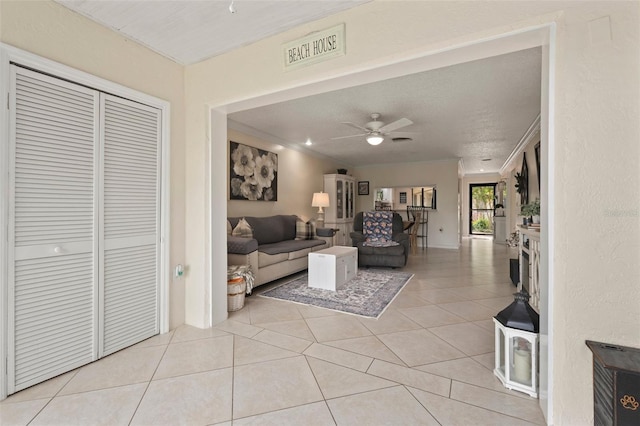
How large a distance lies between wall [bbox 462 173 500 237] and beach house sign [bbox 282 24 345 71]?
35.5 feet

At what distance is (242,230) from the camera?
13.1ft

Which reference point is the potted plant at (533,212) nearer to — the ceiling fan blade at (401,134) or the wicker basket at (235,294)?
the ceiling fan blade at (401,134)

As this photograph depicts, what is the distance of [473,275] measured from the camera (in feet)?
14.8

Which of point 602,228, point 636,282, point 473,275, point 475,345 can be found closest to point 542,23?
point 602,228

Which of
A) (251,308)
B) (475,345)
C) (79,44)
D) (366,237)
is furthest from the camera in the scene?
(366,237)

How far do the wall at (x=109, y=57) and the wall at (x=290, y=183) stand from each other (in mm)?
1947

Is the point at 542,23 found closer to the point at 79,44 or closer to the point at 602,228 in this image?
the point at 602,228

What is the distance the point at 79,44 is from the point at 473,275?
207 inches

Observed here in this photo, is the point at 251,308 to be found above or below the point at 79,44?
below

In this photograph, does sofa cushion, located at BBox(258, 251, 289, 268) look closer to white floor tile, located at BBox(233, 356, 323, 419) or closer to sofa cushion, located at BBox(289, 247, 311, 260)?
sofa cushion, located at BBox(289, 247, 311, 260)

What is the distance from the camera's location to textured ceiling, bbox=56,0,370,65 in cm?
→ 179

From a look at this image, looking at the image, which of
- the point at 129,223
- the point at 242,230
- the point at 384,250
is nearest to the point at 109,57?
the point at 129,223

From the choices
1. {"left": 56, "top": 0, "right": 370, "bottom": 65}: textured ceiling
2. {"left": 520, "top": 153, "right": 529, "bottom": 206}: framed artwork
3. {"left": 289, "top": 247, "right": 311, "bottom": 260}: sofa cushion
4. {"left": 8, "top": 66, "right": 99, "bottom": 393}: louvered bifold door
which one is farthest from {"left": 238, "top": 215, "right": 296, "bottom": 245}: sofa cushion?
{"left": 520, "top": 153, "right": 529, "bottom": 206}: framed artwork

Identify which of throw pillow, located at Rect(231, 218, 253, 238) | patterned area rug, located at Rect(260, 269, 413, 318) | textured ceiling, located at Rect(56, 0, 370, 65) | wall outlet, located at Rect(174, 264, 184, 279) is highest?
textured ceiling, located at Rect(56, 0, 370, 65)
